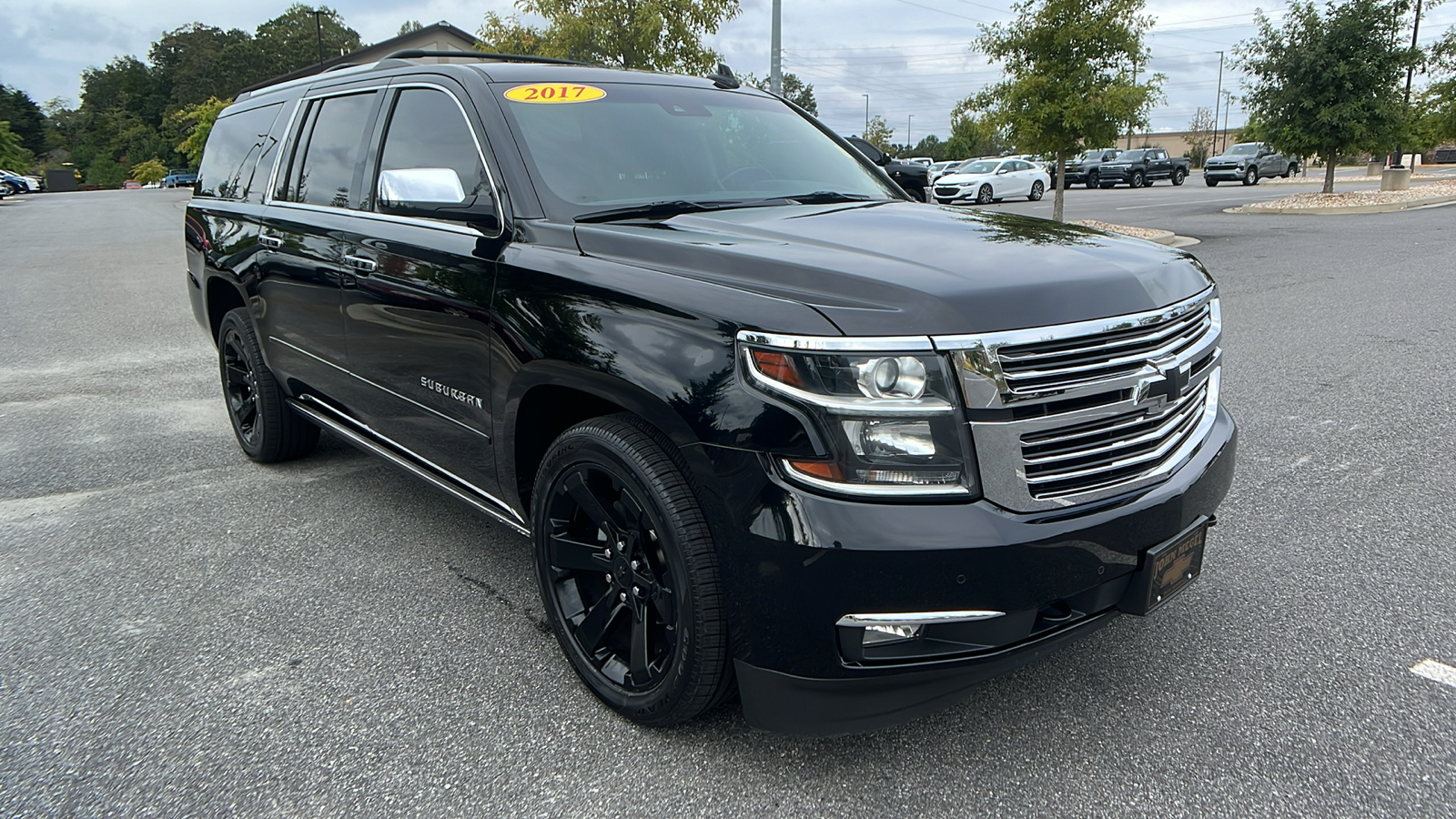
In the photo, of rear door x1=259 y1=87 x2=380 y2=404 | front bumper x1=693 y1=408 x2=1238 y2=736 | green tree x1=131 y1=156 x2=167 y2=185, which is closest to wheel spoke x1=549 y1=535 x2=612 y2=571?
front bumper x1=693 y1=408 x2=1238 y2=736

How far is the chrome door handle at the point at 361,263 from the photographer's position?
3481 mm

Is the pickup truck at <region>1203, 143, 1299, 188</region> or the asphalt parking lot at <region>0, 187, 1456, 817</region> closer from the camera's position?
the asphalt parking lot at <region>0, 187, 1456, 817</region>

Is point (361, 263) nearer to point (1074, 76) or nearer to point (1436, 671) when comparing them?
point (1436, 671)

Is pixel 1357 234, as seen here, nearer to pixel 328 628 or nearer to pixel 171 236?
pixel 328 628

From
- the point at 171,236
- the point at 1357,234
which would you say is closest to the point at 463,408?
the point at 1357,234

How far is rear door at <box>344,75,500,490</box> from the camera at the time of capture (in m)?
3.02

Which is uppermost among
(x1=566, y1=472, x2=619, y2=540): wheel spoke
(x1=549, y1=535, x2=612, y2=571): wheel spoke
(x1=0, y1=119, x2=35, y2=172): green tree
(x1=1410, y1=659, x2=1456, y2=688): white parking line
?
(x1=0, y1=119, x2=35, y2=172): green tree

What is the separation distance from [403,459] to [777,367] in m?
2.12

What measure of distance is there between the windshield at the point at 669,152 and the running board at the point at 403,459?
1.00 meters

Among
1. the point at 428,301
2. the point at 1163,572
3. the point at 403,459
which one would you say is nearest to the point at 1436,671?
the point at 1163,572

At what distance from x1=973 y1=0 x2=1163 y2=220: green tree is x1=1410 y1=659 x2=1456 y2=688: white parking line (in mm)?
13965

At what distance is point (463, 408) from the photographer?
314cm

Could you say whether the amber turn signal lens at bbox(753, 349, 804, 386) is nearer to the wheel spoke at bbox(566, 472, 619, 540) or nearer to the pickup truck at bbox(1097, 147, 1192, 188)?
the wheel spoke at bbox(566, 472, 619, 540)

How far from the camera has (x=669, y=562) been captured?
234 centimetres
